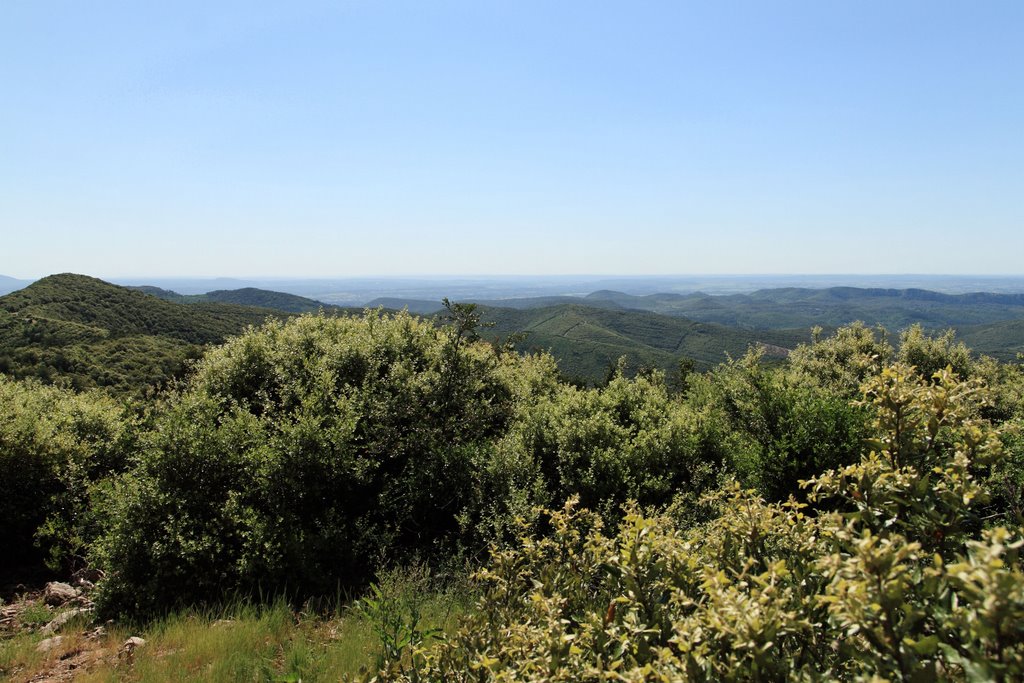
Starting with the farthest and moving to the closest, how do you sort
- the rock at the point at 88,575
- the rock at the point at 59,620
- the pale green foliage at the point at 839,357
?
the pale green foliage at the point at 839,357
the rock at the point at 88,575
the rock at the point at 59,620

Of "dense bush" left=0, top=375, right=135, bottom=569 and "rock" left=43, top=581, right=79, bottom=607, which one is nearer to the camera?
"rock" left=43, top=581, right=79, bottom=607

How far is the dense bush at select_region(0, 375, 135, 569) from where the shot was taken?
7662 mm

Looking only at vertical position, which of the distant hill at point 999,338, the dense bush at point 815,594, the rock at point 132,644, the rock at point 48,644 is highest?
the dense bush at point 815,594

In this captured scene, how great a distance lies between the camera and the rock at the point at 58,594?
6.53 m

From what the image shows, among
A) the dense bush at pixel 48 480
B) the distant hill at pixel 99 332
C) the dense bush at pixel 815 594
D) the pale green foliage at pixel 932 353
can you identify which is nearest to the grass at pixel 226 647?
the dense bush at pixel 815 594

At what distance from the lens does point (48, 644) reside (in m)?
5.30

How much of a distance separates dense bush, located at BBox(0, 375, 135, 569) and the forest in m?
0.04

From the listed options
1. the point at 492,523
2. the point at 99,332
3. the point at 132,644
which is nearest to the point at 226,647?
the point at 132,644

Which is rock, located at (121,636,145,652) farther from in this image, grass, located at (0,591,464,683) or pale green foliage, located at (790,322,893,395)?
pale green foliage, located at (790,322,893,395)

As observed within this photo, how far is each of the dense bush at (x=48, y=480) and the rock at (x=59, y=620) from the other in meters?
1.58

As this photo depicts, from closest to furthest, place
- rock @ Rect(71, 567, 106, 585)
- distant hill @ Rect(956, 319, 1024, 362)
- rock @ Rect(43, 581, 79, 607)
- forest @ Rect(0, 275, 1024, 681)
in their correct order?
forest @ Rect(0, 275, 1024, 681) → rock @ Rect(43, 581, 79, 607) → rock @ Rect(71, 567, 106, 585) → distant hill @ Rect(956, 319, 1024, 362)

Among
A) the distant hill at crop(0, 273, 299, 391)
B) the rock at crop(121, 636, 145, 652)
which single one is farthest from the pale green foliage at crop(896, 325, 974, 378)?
the distant hill at crop(0, 273, 299, 391)

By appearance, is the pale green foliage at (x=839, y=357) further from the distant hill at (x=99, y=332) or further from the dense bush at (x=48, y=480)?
the distant hill at (x=99, y=332)

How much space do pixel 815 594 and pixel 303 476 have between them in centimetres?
631
